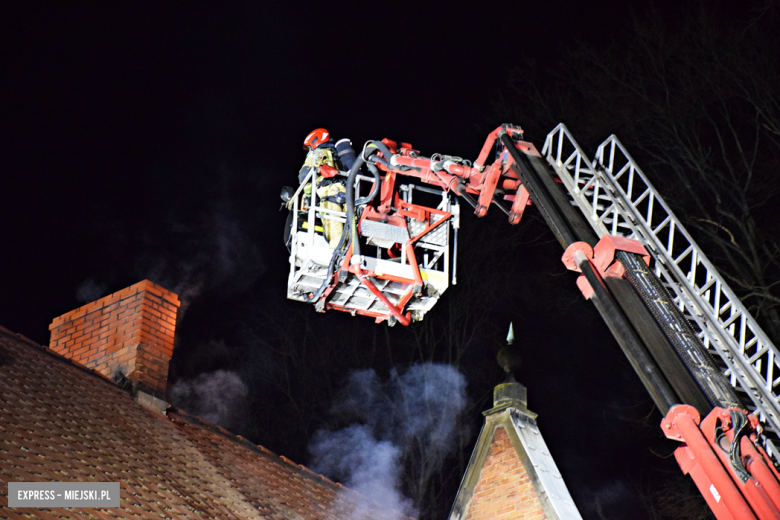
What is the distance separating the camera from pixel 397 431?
80.0ft

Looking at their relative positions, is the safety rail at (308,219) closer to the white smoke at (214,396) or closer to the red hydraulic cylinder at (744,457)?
the red hydraulic cylinder at (744,457)

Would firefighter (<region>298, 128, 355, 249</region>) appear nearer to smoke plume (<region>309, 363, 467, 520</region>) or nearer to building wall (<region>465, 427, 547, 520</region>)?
building wall (<region>465, 427, 547, 520</region>)

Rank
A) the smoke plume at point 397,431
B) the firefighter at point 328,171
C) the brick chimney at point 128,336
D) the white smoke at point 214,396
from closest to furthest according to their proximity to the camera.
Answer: the firefighter at point 328,171 < the brick chimney at point 128,336 < the smoke plume at point 397,431 < the white smoke at point 214,396

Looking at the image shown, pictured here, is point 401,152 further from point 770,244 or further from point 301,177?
point 770,244

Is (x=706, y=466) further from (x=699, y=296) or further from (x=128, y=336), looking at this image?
(x=128, y=336)

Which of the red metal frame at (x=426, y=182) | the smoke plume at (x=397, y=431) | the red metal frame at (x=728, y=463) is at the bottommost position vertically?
the red metal frame at (x=728, y=463)

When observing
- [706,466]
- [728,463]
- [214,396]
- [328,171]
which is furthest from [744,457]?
[214,396]

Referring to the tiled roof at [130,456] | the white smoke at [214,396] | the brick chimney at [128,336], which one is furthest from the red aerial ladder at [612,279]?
the white smoke at [214,396]

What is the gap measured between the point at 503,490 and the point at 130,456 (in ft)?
15.5

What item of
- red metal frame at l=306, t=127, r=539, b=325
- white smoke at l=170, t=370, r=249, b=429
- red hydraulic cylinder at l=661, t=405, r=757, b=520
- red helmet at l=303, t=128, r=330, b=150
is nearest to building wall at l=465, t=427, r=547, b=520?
red metal frame at l=306, t=127, r=539, b=325

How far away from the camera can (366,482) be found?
2453 cm

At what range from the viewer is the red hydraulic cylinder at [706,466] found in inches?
219

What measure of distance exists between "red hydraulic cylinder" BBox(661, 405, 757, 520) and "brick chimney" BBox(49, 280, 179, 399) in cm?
811

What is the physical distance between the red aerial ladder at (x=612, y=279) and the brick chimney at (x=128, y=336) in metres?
3.31
